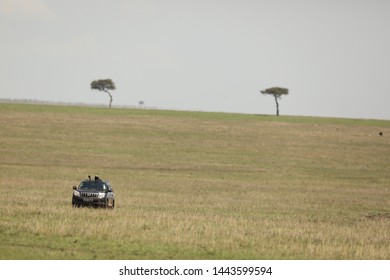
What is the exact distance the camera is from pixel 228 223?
2552 centimetres

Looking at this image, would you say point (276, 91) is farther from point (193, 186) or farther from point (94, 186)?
point (94, 186)

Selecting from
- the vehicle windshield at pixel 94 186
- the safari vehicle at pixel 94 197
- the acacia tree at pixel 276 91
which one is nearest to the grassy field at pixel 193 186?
the safari vehicle at pixel 94 197

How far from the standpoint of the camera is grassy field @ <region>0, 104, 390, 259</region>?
1925 cm

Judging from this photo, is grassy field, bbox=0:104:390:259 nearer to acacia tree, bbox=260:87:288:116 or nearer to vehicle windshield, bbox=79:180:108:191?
vehicle windshield, bbox=79:180:108:191

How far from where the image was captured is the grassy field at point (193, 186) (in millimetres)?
19250

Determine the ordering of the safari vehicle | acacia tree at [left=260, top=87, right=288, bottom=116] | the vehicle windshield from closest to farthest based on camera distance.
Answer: the safari vehicle < the vehicle windshield < acacia tree at [left=260, top=87, right=288, bottom=116]

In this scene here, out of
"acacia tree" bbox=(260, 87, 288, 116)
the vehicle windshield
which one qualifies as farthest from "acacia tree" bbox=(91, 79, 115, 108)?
the vehicle windshield

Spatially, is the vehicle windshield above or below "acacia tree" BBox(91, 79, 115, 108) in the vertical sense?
below

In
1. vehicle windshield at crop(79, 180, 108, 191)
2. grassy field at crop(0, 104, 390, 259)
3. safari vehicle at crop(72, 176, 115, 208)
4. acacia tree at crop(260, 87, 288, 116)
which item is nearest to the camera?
grassy field at crop(0, 104, 390, 259)

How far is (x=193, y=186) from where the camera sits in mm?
48250
